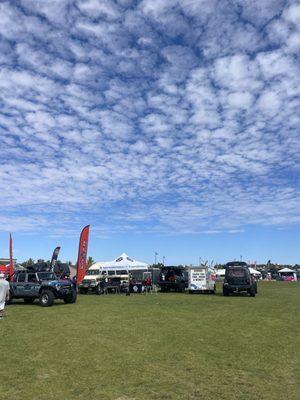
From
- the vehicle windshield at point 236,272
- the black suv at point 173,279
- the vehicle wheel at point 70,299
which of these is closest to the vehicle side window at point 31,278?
the vehicle wheel at point 70,299

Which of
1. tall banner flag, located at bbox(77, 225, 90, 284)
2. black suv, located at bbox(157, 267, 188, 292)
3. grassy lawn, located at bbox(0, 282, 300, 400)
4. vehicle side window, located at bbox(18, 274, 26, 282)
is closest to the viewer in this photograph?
grassy lawn, located at bbox(0, 282, 300, 400)

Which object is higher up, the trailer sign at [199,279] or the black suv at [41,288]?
the trailer sign at [199,279]

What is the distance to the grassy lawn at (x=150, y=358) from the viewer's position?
6875 mm

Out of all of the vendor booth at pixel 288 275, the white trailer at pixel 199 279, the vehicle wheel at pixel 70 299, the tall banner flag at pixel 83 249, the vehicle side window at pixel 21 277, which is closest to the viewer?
the vehicle side window at pixel 21 277

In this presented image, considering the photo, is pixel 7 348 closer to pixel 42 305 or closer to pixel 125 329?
pixel 125 329

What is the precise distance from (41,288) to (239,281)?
47.6ft

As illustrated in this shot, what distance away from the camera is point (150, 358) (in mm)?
9109

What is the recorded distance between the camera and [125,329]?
42.8ft

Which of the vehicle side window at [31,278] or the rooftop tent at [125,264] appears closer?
the vehicle side window at [31,278]

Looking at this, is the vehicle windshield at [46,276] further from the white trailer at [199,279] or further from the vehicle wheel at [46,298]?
the white trailer at [199,279]

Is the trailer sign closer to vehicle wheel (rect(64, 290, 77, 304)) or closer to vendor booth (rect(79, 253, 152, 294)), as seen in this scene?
vendor booth (rect(79, 253, 152, 294))

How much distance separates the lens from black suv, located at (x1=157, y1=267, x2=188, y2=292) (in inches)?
1457

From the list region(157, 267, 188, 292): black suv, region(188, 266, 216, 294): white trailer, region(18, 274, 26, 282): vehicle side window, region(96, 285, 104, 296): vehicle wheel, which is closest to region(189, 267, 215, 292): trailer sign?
region(188, 266, 216, 294): white trailer

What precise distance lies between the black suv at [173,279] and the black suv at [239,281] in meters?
6.93
